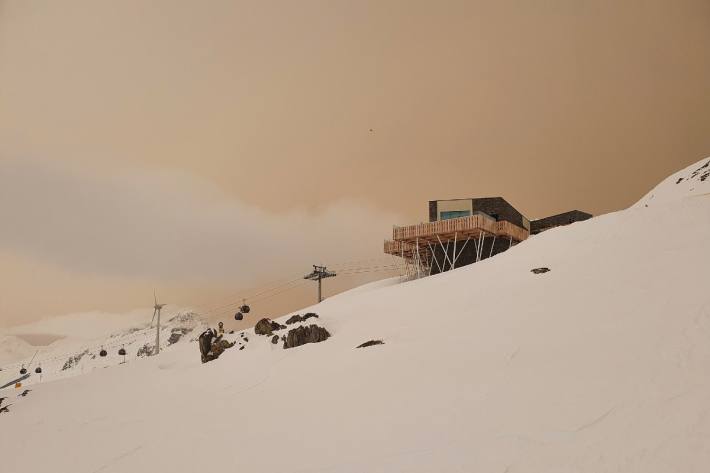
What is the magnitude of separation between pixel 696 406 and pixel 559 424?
2.34 meters

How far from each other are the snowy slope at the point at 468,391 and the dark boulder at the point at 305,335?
72cm

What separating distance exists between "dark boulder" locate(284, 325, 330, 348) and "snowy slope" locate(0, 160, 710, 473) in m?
0.72

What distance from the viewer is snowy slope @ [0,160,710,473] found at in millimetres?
7590

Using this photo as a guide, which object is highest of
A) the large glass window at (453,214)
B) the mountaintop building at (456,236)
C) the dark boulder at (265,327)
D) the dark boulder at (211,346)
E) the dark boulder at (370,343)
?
the large glass window at (453,214)

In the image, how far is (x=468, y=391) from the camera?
1023 centimetres

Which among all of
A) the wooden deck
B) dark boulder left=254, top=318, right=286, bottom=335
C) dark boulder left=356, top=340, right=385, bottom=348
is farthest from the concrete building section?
dark boulder left=356, top=340, right=385, bottom=348

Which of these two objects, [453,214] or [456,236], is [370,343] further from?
[453,214]

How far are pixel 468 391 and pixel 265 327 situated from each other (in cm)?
1798

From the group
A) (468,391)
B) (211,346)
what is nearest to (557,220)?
(211,346)

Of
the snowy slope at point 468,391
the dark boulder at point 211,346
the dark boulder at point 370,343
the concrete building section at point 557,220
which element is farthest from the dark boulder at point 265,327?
the concrete building section at point 557,220

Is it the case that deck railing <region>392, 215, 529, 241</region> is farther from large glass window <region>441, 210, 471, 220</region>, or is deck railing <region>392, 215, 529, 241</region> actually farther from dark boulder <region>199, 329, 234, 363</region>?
dark boulder <region>199, 329, 234, 363</region>

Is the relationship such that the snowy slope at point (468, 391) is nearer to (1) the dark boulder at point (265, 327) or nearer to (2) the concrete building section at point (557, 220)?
(1) the dark boulder at point (265, 327)

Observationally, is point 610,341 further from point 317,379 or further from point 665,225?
point 665,225

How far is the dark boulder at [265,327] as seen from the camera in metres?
25.7
